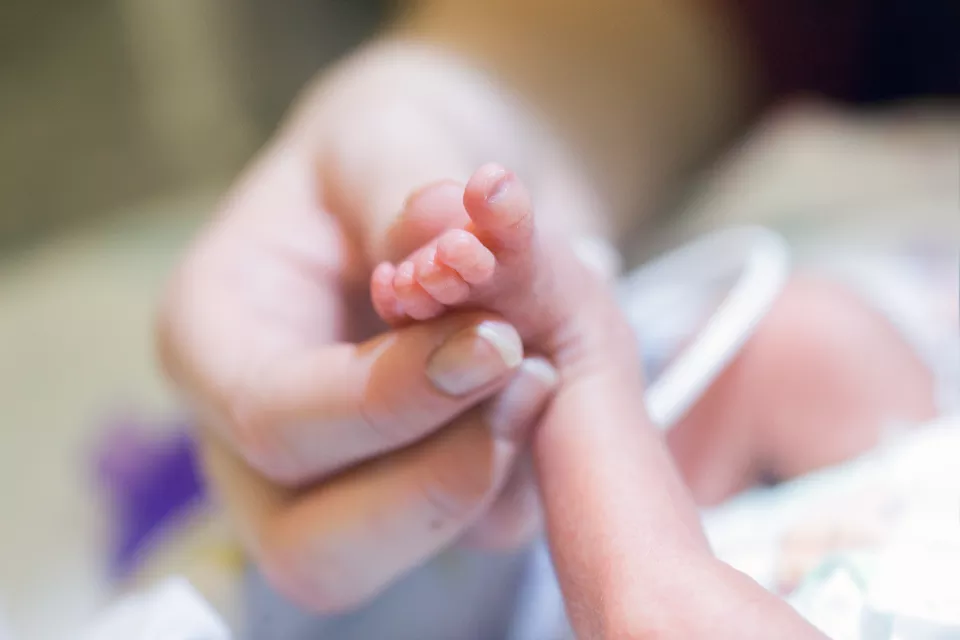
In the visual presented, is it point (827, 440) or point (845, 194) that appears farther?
point (845, 194)

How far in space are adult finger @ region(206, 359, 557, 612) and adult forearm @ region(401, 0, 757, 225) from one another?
30 centimetres

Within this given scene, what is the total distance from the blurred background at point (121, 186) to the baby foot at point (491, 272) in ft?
0.61

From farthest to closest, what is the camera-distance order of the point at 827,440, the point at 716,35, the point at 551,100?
1. the point at 716,35
2. the point at 551,100
3. the point at 827,440

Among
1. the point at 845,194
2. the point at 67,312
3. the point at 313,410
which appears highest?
the point at 313,410

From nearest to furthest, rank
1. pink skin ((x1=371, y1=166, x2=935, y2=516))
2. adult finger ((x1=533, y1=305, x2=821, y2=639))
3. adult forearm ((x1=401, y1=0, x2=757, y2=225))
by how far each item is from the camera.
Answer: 1. adult finger ((x1=533, y1=305, x2=821, y2=639))
2. pink skin ((x1=371, y1=166, x2=935, y2=516))
3. adult forearm ((x1=401, y1=0, x2=757, y2=225))

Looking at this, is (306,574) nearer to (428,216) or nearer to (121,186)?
(428,216)

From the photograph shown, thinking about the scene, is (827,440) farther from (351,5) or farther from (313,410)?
(351,5)

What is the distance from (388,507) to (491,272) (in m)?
0.10

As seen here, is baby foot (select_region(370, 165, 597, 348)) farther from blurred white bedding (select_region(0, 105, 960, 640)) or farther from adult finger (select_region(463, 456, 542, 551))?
blurred white bedding (select_region(0, 105, 960, 640))

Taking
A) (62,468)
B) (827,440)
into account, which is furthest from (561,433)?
(62,468)

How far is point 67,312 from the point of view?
0.74m

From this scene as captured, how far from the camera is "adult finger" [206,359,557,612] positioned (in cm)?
27

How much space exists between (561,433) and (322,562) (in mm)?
94

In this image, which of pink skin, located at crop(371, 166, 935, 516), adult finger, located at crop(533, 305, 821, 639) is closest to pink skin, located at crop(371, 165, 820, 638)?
adult finger, located at crop(533, 305, 821, 639)
